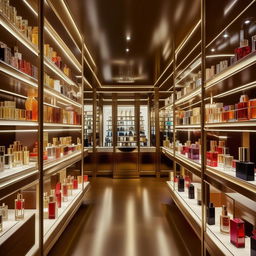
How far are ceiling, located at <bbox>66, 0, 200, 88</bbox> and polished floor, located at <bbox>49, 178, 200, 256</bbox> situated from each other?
309 cm

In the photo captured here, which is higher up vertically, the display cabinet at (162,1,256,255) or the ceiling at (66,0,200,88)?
the ceiling at (66,0,200,88)

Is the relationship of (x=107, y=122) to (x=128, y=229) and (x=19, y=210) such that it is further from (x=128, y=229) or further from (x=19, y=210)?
(x=19, y=210)

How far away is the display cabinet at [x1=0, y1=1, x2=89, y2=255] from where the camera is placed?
2.02 metres

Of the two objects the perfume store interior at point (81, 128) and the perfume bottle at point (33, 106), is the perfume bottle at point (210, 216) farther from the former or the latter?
the perfume bottle at point (33, 106)

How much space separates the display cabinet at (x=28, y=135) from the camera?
202cm

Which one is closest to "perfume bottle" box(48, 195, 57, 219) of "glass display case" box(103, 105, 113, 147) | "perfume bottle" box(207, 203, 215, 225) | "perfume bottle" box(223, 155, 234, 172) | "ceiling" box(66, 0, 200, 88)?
"perfume bottle" box(207, 203, 215, 225)

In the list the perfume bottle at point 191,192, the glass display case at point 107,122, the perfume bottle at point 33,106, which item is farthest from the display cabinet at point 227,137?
the glass display case at point 107,122

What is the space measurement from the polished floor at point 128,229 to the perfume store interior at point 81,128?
0.02 meters

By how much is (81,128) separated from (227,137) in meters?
3.02

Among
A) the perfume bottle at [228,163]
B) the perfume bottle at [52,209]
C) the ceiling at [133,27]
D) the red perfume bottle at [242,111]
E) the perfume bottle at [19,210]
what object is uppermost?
the ceiling at [133,27]

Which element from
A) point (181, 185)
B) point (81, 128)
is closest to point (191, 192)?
point (181, 185)

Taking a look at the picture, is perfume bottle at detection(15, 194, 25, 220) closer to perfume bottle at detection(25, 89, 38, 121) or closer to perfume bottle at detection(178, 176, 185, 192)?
perfume bottle at detection(25, 89, 38, 121)

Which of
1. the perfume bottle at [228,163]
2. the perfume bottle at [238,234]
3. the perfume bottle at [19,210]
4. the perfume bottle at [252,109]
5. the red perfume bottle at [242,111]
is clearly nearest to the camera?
the perfume bottle at [252,109]

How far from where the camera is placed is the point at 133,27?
3988mm
